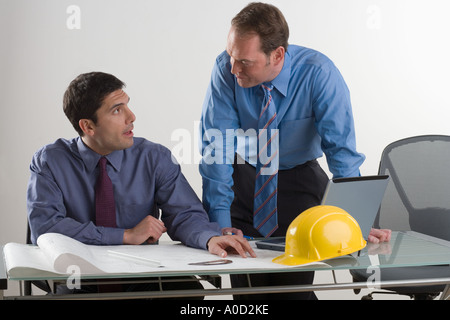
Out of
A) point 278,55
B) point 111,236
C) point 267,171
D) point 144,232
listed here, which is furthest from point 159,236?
point 278,55

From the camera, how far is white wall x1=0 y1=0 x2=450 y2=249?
4.69 m

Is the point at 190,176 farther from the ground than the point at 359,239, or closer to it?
closer to it

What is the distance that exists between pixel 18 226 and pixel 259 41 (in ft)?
10.2

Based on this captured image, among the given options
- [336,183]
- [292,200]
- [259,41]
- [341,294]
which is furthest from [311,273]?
[341,294]

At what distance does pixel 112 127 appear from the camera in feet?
7.70

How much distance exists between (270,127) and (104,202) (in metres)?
0.71

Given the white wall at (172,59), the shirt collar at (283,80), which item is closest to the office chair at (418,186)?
the shirt collar at (283,80)

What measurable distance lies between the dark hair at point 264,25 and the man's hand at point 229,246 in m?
0.79

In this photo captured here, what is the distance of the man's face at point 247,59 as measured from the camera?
2.37 m

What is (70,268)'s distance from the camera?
163 cm

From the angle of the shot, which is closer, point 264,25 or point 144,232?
point 144,232

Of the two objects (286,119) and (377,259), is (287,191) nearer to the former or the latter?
(286,119)
